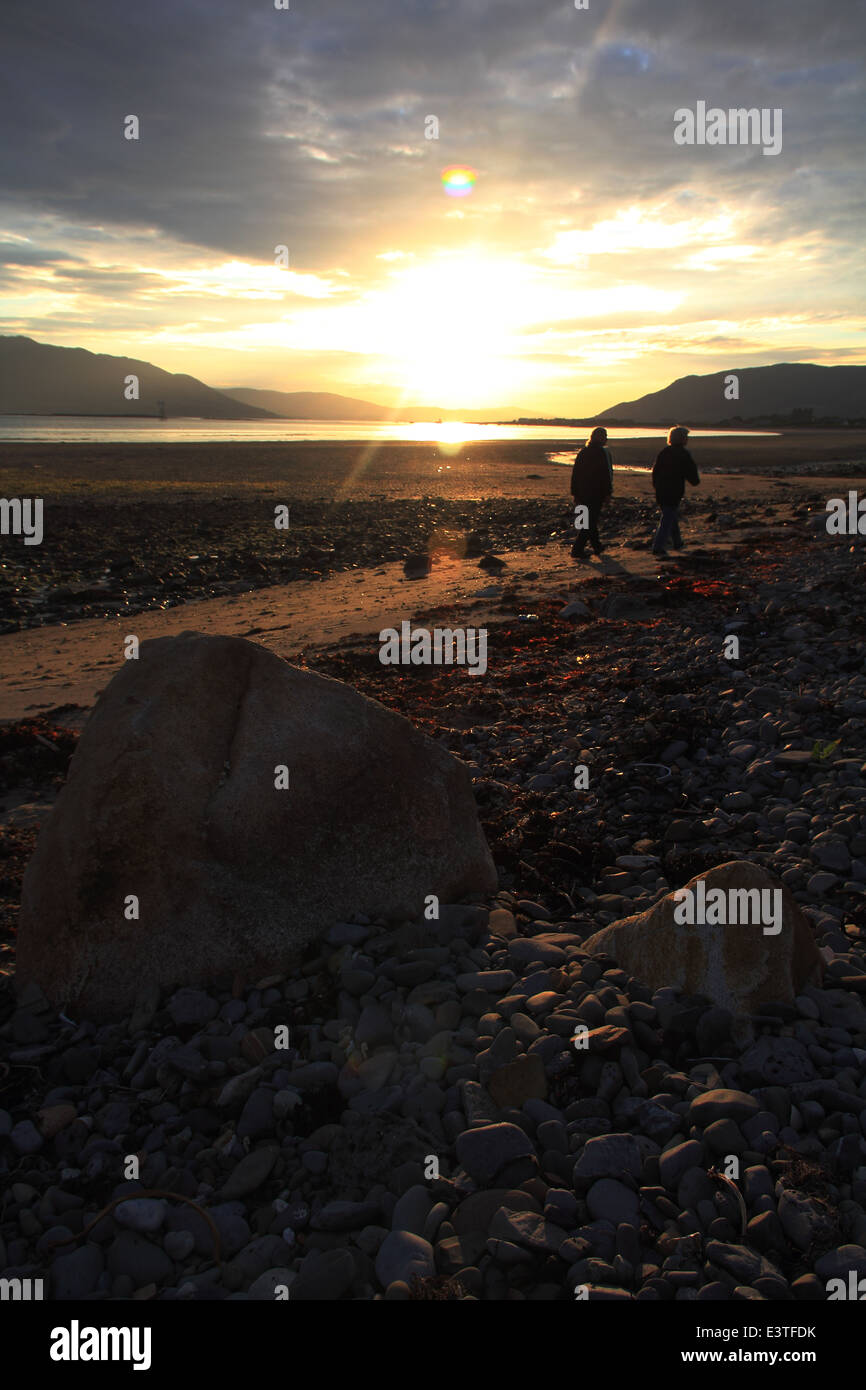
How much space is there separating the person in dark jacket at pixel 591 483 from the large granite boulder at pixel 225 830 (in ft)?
44.3

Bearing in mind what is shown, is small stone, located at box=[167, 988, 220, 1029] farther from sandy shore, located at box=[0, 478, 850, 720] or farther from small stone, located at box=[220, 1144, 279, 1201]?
sandy shore, located at box=[0, 478, 850, 720]

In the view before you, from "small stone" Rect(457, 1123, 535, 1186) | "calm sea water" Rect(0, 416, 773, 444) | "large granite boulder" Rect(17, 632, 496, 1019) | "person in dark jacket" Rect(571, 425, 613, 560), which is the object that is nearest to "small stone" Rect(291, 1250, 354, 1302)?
"small stone" Rect(457, 1123, 535, 1186)

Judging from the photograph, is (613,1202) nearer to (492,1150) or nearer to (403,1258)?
(492,1150)

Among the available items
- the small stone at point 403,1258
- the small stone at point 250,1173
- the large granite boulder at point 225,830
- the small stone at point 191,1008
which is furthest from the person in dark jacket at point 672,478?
the small stone at point 403,1258

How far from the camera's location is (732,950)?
153 inches

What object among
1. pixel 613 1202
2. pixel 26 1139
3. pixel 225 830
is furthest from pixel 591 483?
pixel 26 1139

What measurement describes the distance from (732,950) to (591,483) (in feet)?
49.0

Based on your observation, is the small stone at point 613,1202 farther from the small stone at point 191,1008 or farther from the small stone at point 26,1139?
the small stone at point 26,1139

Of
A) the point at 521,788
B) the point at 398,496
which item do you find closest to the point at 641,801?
the point at 521,788

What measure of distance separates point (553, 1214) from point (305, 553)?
1796 centimetres

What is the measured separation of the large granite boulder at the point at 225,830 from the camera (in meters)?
4.33

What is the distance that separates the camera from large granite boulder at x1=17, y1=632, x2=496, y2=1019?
4.33 meters

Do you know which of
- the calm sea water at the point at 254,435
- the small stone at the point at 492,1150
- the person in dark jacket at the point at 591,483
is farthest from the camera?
the calm sea water at the point at 254,435

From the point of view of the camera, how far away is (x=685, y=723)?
767cm
